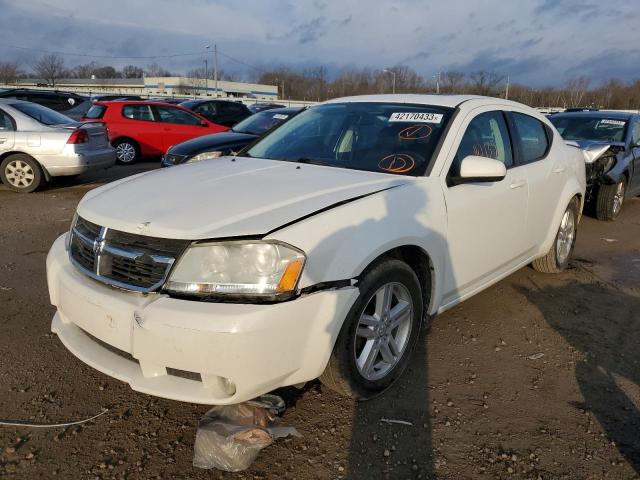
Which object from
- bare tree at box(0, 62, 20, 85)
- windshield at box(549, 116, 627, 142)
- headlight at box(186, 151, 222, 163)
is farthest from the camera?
bare tree at box(0, 62, 20, 85)

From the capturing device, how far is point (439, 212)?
2.98 meters

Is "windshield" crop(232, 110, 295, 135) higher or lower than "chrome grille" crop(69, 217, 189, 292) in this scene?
higher

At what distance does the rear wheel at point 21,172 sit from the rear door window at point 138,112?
4.12m

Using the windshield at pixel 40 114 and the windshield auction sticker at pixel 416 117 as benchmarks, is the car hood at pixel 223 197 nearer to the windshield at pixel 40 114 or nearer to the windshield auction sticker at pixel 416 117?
the windshield auction sticker at pixel 416 117

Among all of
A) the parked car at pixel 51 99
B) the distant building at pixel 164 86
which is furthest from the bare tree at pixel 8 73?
the parked car at pixel 51 99

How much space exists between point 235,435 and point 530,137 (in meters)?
3.34

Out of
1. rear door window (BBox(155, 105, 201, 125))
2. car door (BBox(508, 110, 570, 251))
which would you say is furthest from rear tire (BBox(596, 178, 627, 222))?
rear door window (BBox(155, 105, 201, 125))

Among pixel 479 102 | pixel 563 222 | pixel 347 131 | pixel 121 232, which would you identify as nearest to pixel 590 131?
pixel 563 222

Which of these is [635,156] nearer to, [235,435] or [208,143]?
[208,143]

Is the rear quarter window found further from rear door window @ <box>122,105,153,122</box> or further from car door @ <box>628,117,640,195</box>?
car door @ <box>628,117,640,195</box>

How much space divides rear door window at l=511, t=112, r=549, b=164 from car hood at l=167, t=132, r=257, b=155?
497 cm

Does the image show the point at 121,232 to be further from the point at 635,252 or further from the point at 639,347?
the point at 635,252

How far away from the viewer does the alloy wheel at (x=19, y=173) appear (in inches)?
333

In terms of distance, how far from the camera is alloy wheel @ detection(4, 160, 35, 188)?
27.7 feet
